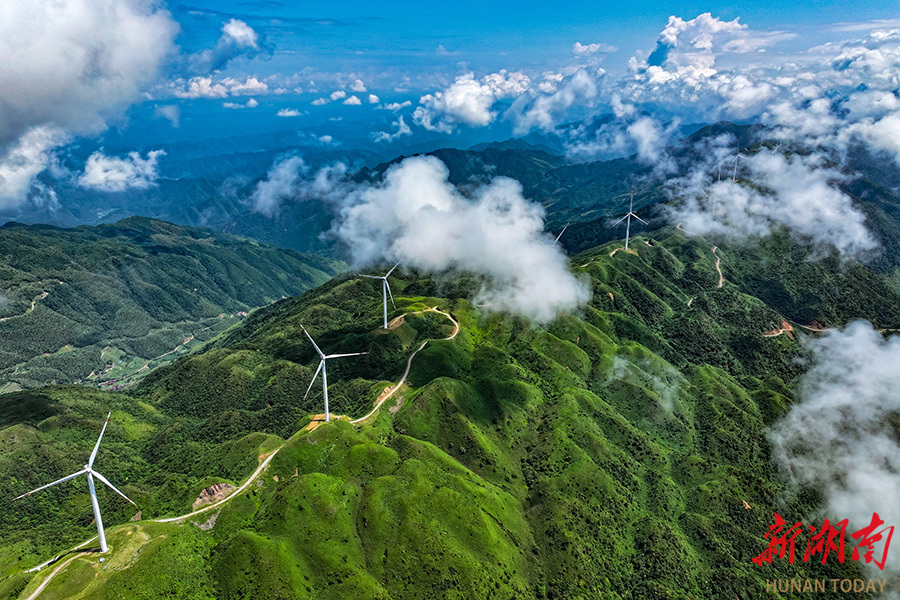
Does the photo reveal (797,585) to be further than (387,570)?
Yes

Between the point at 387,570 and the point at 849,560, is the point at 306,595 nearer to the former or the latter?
the point at 387,570

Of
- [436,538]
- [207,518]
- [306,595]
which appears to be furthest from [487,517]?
[207,518]

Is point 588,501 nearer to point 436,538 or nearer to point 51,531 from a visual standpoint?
point 436,538

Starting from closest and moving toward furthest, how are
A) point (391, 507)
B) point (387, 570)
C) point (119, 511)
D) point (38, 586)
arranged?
→ point (38, 586), point (387, 570), point (391, 507), point (119, 511)

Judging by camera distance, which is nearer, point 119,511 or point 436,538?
point 436,538

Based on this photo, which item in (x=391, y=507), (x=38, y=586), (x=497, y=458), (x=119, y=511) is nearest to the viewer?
(x=38, y=586)

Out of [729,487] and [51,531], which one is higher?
[51,531]

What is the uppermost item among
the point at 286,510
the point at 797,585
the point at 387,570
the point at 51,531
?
the point at 286,510

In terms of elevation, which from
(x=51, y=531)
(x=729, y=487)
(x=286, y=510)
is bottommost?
(x=729, y=487)

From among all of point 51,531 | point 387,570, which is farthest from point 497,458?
point 51,531
